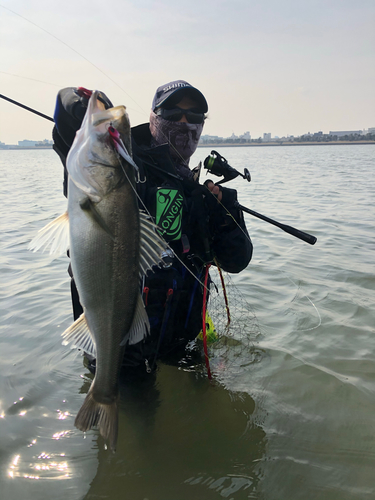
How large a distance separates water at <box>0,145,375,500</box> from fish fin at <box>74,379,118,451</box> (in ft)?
2.03

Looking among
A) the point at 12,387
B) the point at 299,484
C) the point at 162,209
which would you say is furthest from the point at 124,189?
the point at 12,387

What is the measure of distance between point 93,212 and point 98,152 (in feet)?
1.07

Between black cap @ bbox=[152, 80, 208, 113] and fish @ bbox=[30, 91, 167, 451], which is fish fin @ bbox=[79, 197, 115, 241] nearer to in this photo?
fish @ bbox=[30, 91, 167, 451]

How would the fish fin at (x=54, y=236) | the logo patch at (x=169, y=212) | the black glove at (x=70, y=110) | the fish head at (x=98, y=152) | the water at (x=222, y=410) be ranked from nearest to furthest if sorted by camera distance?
1. the fish head at (x=98, y=152)
2. the fish fin at (x=54, y=236)
3. the black glove at (x=70, y=110)
4. the water at (x=222, y=410)
5. the logo patch at (x=169, y=212)

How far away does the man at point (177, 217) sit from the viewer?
121 inches

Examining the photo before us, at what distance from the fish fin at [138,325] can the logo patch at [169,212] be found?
34.4 inches

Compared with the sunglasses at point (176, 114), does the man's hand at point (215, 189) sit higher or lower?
lower

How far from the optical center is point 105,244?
211 centimetres

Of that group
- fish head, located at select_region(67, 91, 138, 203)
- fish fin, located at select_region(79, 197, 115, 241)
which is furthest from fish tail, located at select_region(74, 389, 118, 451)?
fish head, located at select_region(67, 91, 138, 203)

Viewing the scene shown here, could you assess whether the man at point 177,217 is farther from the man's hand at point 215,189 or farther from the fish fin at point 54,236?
the fish fin at point 54,236

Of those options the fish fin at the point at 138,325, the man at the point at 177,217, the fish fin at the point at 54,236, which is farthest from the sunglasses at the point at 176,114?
the fish fin at the point at 138,325

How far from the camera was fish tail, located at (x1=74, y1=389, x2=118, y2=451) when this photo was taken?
7.84 ft

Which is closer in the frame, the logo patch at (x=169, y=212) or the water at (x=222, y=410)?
the water at (x=222, y=410)

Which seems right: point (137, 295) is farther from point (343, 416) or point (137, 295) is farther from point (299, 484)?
point (343, 416)
